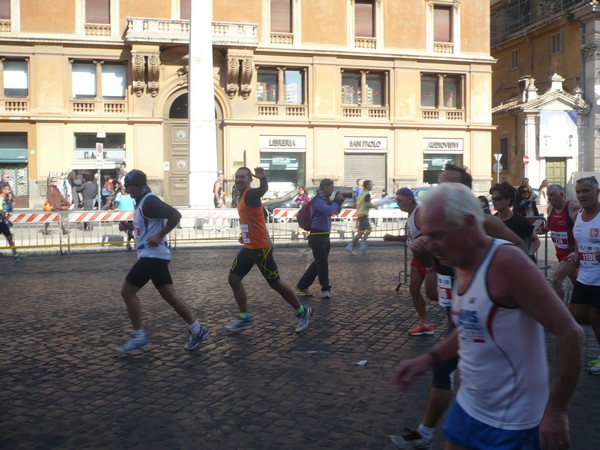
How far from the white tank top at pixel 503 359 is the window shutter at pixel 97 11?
35.4m

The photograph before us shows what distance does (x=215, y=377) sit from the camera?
6.71 metres

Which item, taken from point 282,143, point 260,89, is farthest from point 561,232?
point 260,89

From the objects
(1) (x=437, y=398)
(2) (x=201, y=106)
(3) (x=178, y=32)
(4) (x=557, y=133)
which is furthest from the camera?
(4) (x=557, y=133)

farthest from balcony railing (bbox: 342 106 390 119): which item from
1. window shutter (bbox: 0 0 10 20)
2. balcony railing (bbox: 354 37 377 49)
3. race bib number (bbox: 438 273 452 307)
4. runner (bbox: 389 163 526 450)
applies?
runner (bbox: 389 163 526 450)

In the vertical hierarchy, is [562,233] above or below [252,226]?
below

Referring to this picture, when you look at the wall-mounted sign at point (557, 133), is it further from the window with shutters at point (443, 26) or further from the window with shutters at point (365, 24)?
the window with shutters at point (365, 24)

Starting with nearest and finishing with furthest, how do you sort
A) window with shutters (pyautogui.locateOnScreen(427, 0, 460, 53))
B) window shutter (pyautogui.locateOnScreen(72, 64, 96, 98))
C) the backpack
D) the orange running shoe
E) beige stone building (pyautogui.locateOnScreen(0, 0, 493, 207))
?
1. the orange running shoe
2. the backpack
3. beige stone building (pyautogui.locateOnScreen(0, 0, 493, 207))
4. window shutter (pyautogui.locateOnScreen(72, 64, 96, 98))
5. window with shutters (pyautogui.locateOnScreen(427, 0, 460, 53))

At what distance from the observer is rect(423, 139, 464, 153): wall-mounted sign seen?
131 feet

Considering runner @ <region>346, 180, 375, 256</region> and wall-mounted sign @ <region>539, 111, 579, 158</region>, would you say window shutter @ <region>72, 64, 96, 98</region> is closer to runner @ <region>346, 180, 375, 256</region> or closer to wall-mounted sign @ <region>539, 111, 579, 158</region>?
runner @ <region>346, 180, 375, 256</region>

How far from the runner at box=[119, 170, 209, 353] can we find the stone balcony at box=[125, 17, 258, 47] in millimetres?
28287

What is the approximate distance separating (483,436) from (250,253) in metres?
5.88

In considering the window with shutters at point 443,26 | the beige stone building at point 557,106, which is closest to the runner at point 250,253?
the window with shutters at point 443,26

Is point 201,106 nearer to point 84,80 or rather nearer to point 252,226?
point 84,80

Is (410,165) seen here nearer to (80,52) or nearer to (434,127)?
(434,127)
